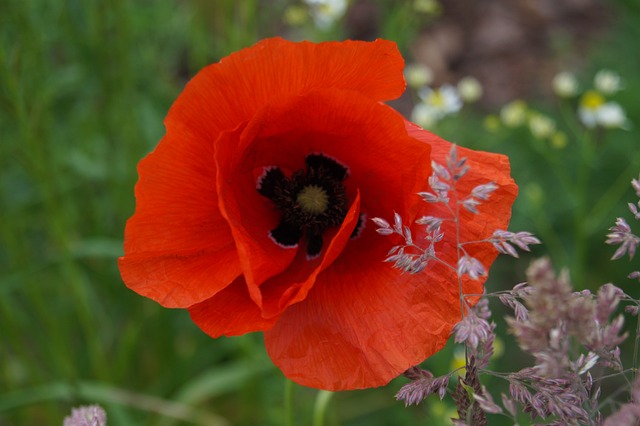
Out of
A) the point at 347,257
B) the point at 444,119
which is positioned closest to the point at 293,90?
the point at 347,257

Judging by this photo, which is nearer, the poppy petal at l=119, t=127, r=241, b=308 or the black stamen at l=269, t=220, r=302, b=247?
the poppy petal at l=119, t=127, r=241, b=308

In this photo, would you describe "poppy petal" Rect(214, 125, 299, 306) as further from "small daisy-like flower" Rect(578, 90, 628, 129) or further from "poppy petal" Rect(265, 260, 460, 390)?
"small daisy-like flower" Rect(578, 90, 628, 129)

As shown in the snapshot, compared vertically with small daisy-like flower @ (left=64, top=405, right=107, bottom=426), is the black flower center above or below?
below

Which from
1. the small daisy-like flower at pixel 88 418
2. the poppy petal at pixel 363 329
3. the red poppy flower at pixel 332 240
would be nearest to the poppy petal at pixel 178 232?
the red poppy flower at pixel 332 240

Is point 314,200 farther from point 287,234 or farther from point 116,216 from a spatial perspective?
point 116,216

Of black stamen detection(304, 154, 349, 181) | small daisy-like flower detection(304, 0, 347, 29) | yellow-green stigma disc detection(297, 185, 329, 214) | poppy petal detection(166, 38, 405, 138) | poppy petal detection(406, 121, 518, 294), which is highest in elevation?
poppy petal detection(166, 38, 405, 138)

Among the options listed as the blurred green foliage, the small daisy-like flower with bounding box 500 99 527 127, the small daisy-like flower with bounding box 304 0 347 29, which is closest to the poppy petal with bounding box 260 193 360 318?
the blurred green foliage
